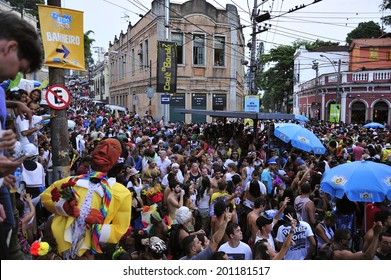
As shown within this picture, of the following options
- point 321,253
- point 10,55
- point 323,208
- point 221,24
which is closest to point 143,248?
point 321,253

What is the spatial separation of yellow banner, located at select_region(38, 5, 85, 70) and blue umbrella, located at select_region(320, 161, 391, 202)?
14.2 ft

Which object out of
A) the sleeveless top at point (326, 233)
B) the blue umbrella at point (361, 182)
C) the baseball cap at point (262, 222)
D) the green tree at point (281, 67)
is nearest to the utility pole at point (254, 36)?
the blue umbrella at point (361, 182)

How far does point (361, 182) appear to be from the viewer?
17.9 feet

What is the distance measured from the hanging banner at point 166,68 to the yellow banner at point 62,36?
15429 millimetres

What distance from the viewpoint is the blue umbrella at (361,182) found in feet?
17.5

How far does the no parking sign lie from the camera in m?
5.62

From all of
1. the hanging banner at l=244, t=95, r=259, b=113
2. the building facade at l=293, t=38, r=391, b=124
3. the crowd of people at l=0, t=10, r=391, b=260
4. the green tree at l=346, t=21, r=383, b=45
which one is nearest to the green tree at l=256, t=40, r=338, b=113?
the green tree at l=346, t=21, r=383, b=45

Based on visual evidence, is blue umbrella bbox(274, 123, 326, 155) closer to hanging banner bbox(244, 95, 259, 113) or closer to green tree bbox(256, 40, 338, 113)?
hanging banner bbox(244, 95, 259, 113)

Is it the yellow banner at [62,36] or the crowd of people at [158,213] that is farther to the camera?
the yellow banner at [62,36]

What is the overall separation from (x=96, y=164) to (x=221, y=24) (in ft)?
96.6

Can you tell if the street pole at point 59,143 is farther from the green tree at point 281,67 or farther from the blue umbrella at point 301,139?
the green tree at point 281,67

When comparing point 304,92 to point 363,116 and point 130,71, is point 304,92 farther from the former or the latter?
point 130,71

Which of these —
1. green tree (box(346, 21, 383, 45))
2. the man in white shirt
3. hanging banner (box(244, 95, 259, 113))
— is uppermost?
green tree (box(346, 21, 383, 45))

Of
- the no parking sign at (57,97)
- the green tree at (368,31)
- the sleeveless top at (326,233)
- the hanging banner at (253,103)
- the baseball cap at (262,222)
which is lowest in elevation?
the sleeveless top at (326,233)
